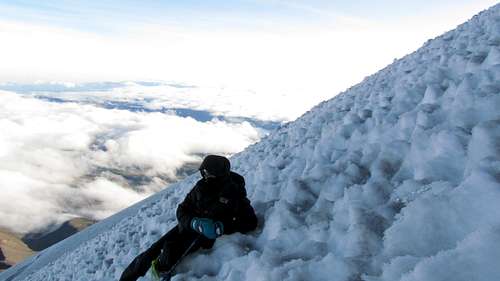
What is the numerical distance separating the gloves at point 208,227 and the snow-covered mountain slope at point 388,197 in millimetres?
246

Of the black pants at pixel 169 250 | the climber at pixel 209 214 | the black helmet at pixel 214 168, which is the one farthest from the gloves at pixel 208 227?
the black helmet at pixel 214 168

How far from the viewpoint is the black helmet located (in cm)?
734

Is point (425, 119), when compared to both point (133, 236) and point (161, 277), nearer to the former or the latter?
point (161, 277)

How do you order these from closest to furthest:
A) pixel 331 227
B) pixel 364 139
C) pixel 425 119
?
pixel 331 227
pixel 425 119
pixel 364 139

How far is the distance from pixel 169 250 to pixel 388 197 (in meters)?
3.48

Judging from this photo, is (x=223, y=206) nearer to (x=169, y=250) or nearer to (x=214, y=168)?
(x=214, y=168)

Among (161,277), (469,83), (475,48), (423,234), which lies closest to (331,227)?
(423,234)

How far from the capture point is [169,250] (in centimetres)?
734

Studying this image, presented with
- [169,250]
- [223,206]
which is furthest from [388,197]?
[169,250]

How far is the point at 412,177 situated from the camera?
5.93 m

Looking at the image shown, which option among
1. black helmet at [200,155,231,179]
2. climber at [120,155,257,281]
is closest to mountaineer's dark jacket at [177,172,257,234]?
climber at [120,155,257,281]

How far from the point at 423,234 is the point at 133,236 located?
29.5 ft

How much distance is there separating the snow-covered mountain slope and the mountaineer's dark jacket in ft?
0.70

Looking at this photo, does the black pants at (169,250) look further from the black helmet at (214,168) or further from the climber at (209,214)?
the black helmet at (214,168)
